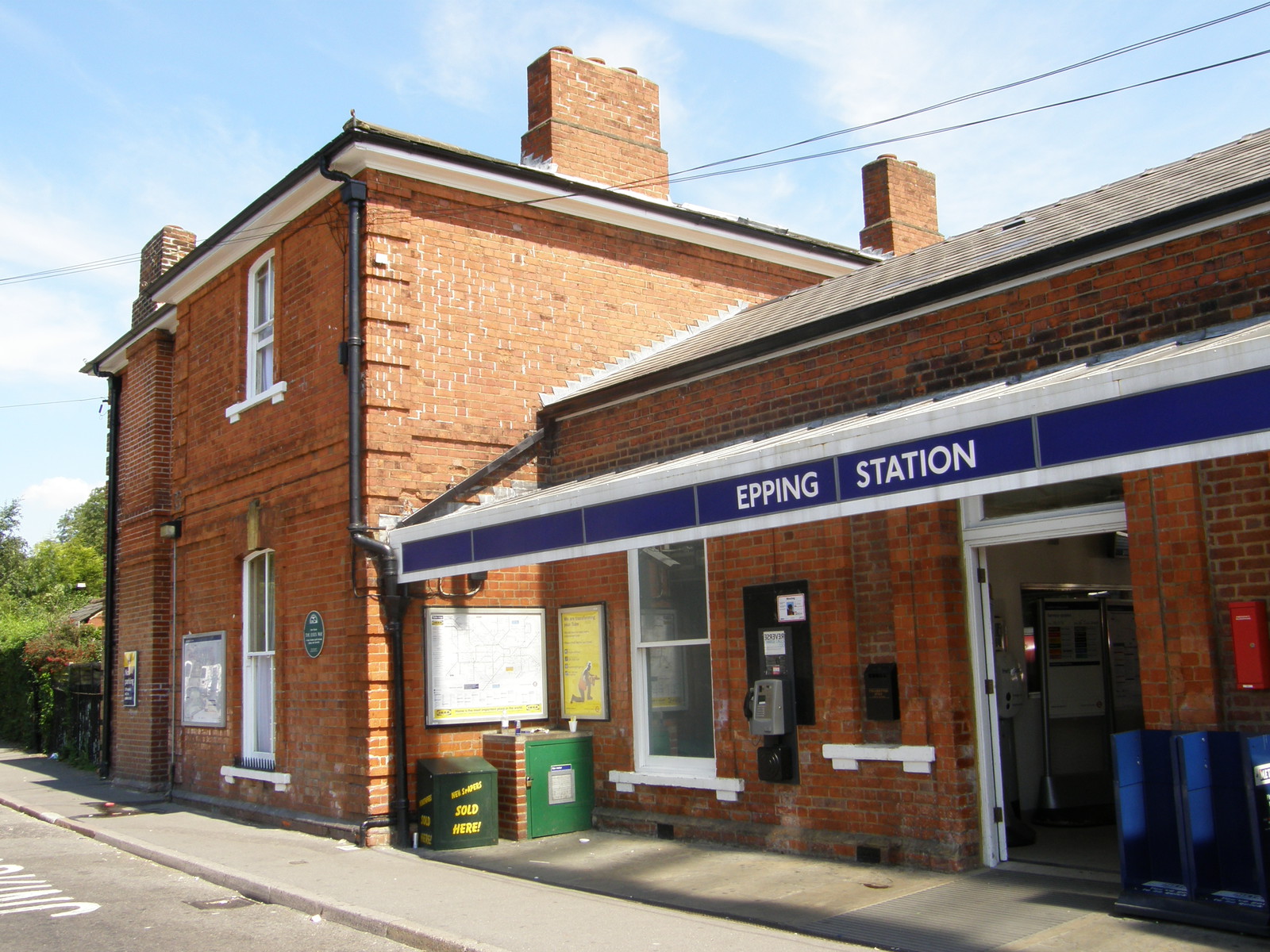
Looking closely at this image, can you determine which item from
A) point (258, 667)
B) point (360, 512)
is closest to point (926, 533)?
point (360, 512)

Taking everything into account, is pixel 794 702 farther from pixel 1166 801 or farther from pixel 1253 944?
pixel 1253 944

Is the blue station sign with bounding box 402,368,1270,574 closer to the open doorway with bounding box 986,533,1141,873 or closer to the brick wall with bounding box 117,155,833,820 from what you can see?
the brick wall with bounding box 117,155,833,820

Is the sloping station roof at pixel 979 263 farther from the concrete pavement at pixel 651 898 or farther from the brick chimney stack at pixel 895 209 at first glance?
the brick chimney stack at pixel 895 209

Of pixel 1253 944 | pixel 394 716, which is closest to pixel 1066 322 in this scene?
pixel 1253 944

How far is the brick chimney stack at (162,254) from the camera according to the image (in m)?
17.6

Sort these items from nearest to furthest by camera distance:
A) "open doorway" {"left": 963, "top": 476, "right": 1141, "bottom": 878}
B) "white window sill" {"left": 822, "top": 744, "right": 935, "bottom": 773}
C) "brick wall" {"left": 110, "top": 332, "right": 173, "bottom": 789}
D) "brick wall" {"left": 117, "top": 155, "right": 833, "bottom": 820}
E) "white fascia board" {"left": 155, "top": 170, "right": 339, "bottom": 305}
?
"white window sill" {"left": 822, "top": 744, "right": 935, "bottom": 773}
"open doorway" {"left": 963, "top": 476, "right": 1141, "bottom": 878}
"brick wall" {"left": 117, "top": 155, "right": 833, "bottom": 820}
"white fascia board" {"left": 155, "top": 170, "right": 339, "bottom": 305}
"brick wall" {"left": 110, "top": 332, "right": 173, "bottom": 789}

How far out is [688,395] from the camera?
10.1m

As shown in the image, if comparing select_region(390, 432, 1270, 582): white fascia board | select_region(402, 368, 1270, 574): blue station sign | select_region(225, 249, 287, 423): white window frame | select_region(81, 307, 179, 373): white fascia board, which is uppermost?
select_region(81, 307, 179, 373): white fascia board

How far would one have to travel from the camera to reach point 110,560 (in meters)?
17.5

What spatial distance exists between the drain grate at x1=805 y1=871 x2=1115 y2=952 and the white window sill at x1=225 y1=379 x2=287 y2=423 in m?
8.30

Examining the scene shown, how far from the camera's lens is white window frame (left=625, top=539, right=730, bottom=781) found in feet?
32.5

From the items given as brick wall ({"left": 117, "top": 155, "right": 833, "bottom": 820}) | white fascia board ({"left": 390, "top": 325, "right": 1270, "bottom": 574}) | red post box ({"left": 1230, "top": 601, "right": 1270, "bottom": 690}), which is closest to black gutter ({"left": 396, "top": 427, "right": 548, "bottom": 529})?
brick wall ({"left": 117, "top": 155, "right": 833, "bottom": 820})

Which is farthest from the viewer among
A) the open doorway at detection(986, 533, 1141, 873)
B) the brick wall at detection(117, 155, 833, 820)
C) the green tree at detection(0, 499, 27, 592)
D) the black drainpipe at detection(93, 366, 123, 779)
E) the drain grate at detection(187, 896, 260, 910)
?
the green tree at detection(0, 499, 27, 592)

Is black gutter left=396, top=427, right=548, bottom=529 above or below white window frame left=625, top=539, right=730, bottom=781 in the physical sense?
above
